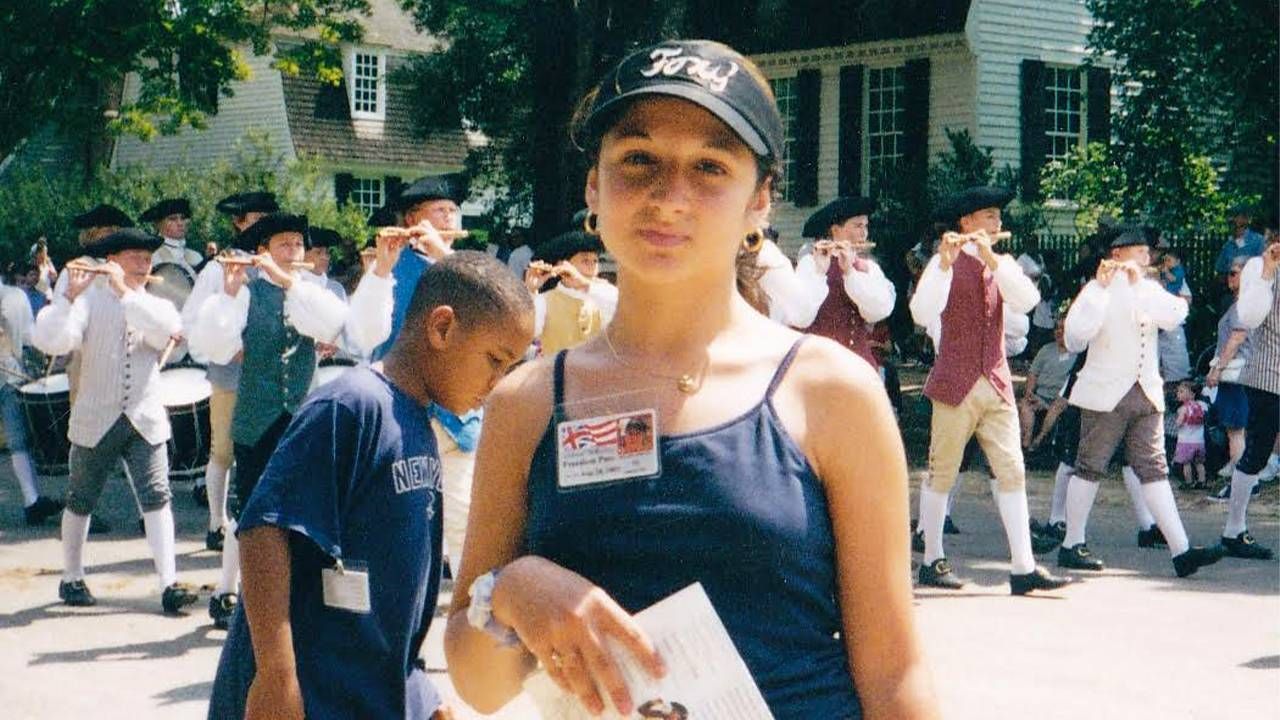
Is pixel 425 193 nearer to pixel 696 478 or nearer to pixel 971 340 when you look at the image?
pixel 971 340

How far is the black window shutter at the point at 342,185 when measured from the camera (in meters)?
44.1

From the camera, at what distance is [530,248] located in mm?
23656

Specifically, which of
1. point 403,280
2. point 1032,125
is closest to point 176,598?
point 403,280

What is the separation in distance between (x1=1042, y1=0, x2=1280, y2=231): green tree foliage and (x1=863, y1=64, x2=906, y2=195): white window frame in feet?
13.4

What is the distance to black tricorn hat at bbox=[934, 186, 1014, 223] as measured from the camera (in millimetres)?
9984

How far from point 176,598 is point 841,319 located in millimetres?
4616


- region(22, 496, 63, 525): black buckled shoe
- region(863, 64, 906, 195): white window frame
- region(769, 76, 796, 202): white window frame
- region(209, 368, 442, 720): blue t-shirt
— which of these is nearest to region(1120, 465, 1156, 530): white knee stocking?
region(22, 496, 63, 525): black buckled shoe

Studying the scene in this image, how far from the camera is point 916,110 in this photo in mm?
25297

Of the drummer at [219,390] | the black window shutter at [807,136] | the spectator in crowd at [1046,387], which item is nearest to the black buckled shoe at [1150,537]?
the spectator in crowd at [1046,387]

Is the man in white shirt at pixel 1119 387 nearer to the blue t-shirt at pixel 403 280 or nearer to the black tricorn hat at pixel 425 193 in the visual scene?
the black tricorn hat at pixel 425 193

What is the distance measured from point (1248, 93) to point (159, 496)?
14181 millimetres

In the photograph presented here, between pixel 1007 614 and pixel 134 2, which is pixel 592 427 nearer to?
pixel 1007 614

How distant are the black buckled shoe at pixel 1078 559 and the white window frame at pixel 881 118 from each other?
1545 cm

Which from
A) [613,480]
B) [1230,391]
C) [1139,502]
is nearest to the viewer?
[613,480]
